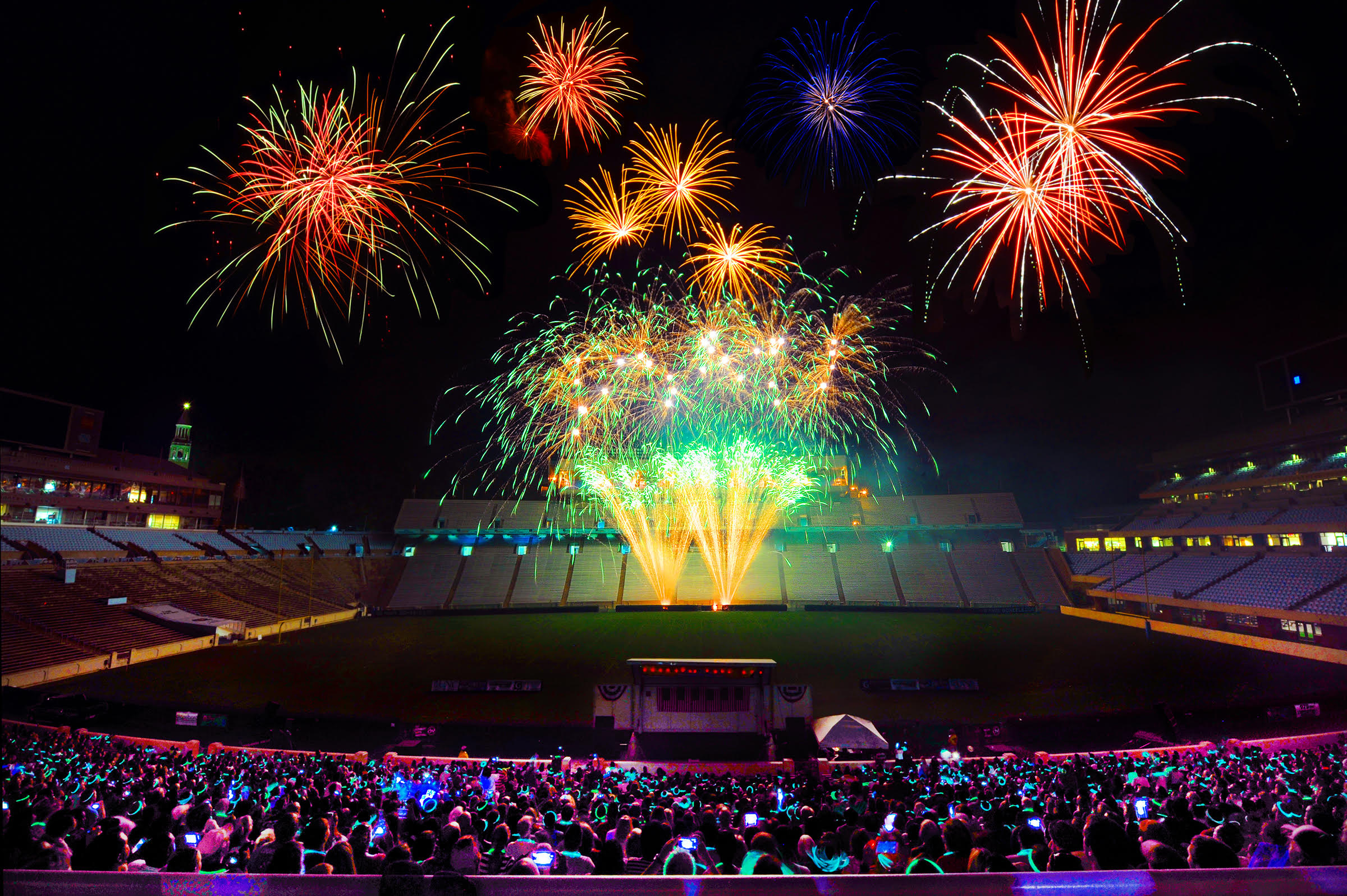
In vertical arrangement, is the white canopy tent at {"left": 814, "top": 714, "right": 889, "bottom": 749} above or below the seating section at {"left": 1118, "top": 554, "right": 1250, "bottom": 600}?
below

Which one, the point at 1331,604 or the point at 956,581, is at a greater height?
the point at 956,581

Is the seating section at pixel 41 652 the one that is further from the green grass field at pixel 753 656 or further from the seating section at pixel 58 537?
the seating section at pixel 58 537

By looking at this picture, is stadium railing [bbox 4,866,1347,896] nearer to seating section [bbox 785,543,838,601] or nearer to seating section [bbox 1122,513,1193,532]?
seating section [bbox 785,543,838,601]

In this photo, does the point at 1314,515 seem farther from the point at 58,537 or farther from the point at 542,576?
the point at 58,537

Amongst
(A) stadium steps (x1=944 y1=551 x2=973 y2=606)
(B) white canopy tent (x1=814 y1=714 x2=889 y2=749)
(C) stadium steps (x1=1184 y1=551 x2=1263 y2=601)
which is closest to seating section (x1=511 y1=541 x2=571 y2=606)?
(A) stadium steps (x1=944 y1=551 x2=973 y2=606)

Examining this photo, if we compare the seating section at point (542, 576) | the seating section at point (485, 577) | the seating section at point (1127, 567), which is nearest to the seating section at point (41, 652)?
the seating section at point (485, 577)

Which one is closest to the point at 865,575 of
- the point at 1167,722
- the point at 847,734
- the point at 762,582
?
the point at 762,582
